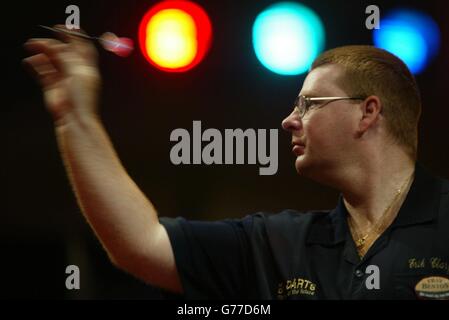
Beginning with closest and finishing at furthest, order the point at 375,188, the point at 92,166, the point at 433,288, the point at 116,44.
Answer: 1. the point at 92,166
2. the point at 433,288
3. the point at 375,188
4. the point at 116,44

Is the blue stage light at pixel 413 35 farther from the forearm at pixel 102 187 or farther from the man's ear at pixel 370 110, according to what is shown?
the forearm at pixel 102 187

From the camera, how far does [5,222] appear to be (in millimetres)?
2242

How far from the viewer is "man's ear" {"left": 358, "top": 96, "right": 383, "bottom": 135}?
2051 millimetres

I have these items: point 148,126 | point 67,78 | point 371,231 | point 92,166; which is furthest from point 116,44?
point 371,231

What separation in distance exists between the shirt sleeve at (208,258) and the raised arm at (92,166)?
0.08 metres

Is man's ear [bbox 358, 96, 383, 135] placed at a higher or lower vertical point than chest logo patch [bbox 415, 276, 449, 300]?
higher

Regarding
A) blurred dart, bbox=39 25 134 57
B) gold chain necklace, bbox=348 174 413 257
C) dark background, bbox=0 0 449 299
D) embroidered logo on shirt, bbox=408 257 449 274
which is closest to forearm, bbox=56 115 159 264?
dark background, bbox=0 0 449 299

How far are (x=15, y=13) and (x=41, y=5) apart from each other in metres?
0.08

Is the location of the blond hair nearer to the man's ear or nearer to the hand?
the man's ear

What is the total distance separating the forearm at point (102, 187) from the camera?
1.79 meters

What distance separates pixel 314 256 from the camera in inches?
80.0

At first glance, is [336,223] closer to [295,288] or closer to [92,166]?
[295,288]

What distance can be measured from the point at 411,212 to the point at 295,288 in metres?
0.36
